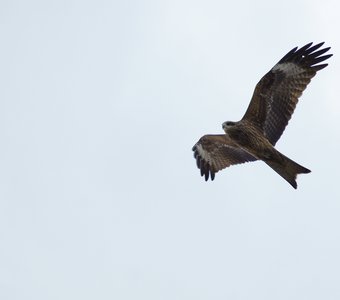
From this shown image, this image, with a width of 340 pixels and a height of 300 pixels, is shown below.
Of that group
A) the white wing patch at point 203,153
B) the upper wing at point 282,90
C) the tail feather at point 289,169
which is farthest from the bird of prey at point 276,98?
the white wing patch at point 203,153

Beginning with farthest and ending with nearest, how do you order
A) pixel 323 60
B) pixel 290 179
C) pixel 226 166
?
1. pixel 226 166
2. pixel 323 60
3. pixel 290 179

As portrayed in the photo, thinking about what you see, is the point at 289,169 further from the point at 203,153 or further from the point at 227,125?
the point at 203,153

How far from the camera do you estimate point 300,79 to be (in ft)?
37.0

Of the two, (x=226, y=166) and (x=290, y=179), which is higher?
(x=226, y=166)

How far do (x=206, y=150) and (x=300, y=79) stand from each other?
2331mm

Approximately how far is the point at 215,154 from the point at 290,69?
7.28 ft

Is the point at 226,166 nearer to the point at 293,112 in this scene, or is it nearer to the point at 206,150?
the point at 206,150

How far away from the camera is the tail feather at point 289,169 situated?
10.3 m

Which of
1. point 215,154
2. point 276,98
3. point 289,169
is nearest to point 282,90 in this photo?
point 276,98

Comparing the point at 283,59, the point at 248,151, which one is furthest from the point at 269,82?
the point at 248,151

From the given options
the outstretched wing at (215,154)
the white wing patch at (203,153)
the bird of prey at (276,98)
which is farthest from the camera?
the white wing patch at (203,153)

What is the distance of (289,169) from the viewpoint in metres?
10.4

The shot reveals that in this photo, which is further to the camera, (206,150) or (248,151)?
(206,150)

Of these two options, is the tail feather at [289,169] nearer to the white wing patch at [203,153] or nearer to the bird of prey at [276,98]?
the bird of prey at [276,98]
